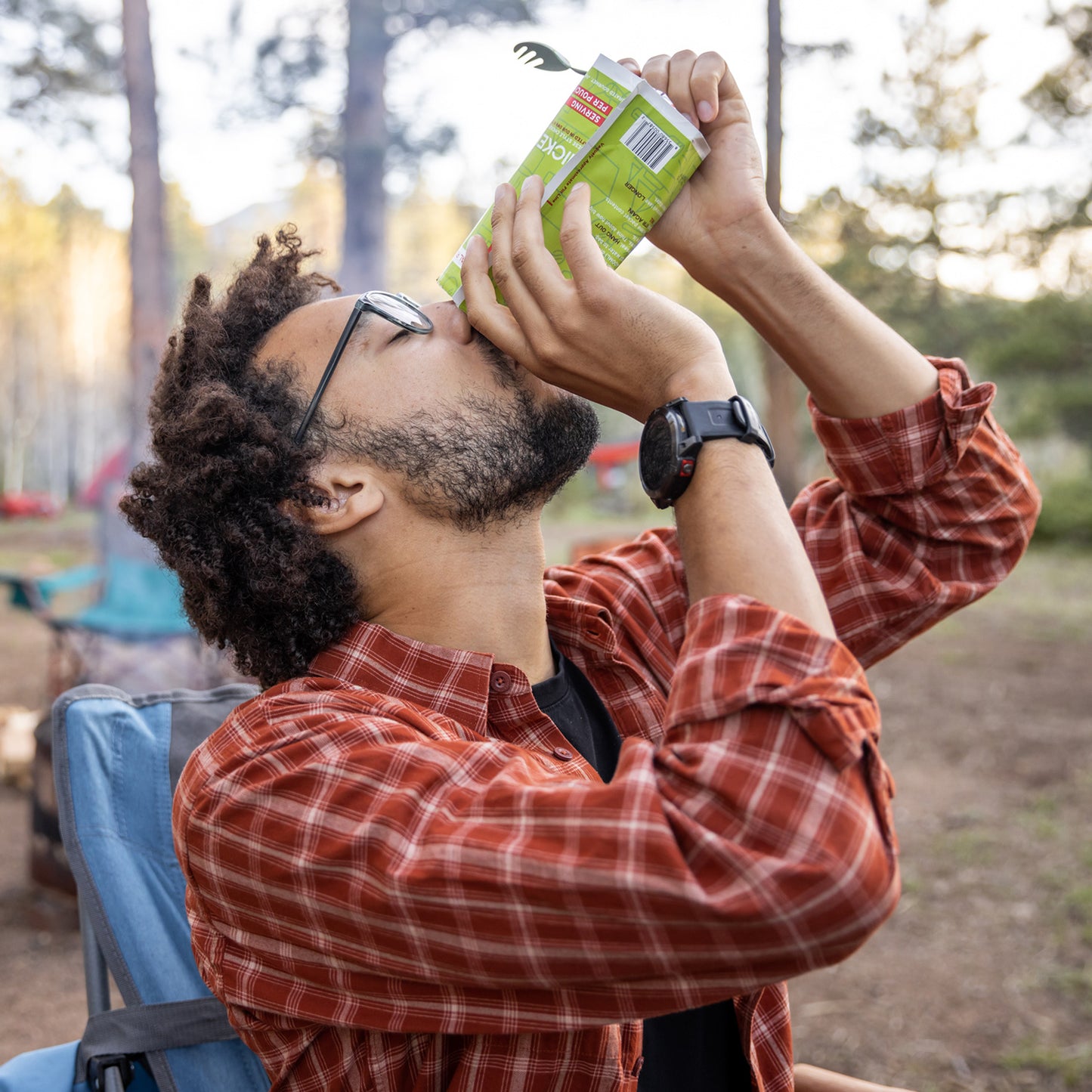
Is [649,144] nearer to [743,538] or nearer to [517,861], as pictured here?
[743,538]

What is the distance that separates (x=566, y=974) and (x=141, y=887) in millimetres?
763

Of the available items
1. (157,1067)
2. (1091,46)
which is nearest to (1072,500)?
(1091,46)

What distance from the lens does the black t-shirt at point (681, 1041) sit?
47.1 inches

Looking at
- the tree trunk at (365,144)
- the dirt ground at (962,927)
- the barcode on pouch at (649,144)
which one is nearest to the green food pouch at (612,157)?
the barcode on pouch at (649,144)

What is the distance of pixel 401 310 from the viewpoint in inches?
52.9

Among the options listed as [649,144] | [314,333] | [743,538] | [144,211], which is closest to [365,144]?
[144,211]

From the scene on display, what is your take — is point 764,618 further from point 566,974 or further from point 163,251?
point 163,251

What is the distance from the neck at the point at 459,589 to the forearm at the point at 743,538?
1.25 feet

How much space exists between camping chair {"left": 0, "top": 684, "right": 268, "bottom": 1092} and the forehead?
592mm

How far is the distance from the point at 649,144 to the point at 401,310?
403mm

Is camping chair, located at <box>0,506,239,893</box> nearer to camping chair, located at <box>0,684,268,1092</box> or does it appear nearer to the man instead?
camping chair, located at <box>0,684,268,1092</box>

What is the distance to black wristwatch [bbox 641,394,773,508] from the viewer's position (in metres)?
1.02

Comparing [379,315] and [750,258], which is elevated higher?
[750,258]

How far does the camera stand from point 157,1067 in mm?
1217
